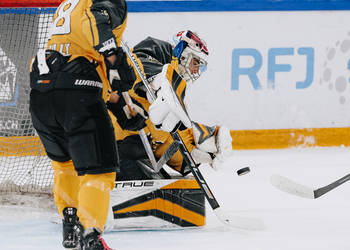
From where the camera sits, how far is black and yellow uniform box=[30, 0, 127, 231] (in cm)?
197

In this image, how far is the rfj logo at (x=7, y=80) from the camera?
3.48m

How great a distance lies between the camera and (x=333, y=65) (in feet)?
14.7

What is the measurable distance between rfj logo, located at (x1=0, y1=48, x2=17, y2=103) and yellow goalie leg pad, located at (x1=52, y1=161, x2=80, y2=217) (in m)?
1.39

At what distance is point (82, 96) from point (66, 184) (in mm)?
382

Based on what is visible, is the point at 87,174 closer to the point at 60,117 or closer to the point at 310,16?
the point at 60,117

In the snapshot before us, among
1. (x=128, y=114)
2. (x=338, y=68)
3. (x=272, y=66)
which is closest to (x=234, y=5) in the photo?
(x=272, y=66)

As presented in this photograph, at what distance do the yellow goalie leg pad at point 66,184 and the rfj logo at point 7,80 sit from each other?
1.39 metres

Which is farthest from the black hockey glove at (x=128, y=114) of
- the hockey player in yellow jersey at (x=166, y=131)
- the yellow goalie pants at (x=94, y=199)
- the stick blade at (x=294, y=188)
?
the stick blade at (x=294, y=188)

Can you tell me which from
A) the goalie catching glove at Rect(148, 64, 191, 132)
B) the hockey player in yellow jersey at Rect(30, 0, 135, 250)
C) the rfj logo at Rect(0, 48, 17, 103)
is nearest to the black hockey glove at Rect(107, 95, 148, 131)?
the goalie catching glove at Rect(148, 64, 191, 132)

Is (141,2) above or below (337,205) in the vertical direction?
above

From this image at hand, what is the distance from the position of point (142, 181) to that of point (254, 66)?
1972 mm

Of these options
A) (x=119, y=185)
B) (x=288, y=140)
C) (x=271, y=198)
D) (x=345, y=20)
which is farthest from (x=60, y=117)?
(x=345, y=20)

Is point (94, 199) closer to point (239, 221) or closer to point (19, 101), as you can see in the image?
point (239, 221)

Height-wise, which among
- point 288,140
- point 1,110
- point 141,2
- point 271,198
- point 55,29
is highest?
point 55,29
